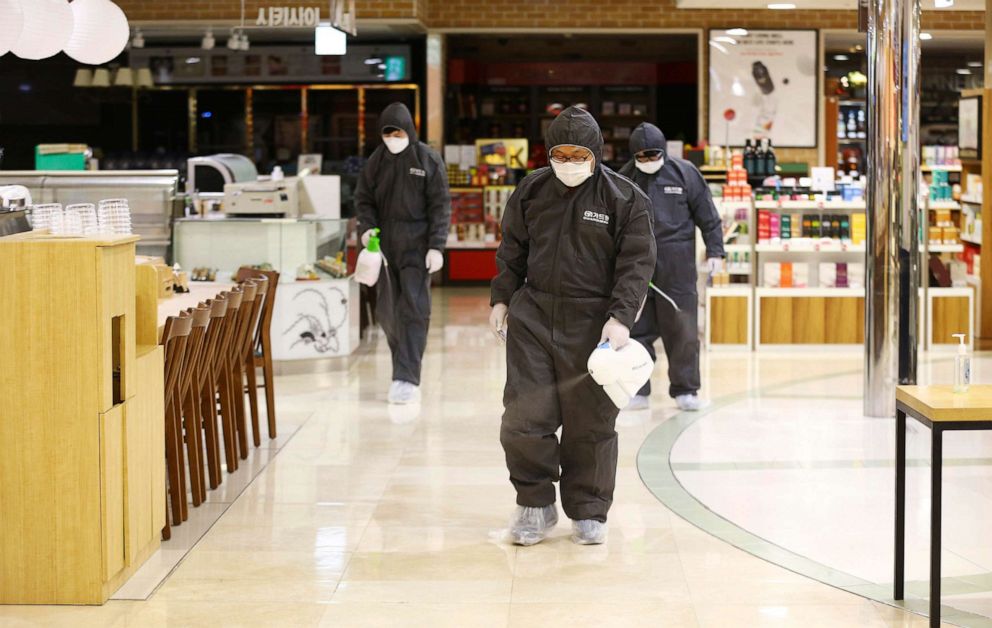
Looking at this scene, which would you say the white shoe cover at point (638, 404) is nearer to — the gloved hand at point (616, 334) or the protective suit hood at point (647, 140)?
the protective suit hood at point (647, 140)

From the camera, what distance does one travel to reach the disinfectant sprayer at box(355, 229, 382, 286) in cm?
786

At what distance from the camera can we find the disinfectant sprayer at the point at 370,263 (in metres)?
7.86

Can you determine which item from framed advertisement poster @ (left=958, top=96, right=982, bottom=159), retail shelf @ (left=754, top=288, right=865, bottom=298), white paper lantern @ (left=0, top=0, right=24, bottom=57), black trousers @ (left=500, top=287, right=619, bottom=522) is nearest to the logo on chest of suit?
black trousers @ (left=500, top=287, right=619, bottom=522)

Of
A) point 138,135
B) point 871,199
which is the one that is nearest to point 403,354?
point 871,199

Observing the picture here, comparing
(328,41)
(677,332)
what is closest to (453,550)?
(677,332)

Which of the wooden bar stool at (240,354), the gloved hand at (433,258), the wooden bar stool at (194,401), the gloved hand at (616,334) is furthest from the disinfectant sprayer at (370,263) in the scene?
the gloved hand at (616,334)

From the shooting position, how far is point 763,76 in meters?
15.4

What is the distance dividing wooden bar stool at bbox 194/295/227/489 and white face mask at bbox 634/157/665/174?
2.75 meters

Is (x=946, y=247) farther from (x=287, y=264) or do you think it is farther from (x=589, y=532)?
(x=589, y=532)

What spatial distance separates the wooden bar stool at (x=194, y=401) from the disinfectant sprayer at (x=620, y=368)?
64.2 inches

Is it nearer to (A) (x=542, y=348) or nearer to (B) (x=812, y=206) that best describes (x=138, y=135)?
(B) (x=812, y=206)

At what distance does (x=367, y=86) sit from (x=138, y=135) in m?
3.05

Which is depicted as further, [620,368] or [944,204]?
[944,204]

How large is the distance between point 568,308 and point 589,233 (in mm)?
274
